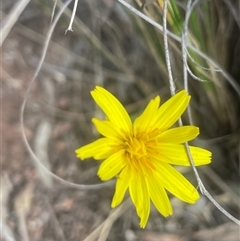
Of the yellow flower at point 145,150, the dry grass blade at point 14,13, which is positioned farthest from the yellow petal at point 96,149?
the dry grass blade at point 14,13

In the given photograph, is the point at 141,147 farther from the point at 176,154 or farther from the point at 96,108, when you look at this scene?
the point at 96,108

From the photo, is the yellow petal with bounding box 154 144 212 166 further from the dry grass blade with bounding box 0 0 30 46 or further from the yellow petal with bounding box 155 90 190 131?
the dry grass blade with bounding box 0 0 30 46

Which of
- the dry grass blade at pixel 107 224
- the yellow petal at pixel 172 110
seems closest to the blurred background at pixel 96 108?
the dry grass blade at pixel 107 224

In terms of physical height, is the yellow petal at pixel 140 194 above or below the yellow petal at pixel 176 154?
below

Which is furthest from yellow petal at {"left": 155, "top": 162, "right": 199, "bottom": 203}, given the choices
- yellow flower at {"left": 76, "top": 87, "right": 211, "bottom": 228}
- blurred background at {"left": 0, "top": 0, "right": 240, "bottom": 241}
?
blurred background at {"left": 0, "top": 0, "right": 240, "bottom": 241}

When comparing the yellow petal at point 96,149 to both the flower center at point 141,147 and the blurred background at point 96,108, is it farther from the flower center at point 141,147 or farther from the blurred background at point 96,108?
the blurred background at point 96,108

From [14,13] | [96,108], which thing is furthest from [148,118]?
[96,108]

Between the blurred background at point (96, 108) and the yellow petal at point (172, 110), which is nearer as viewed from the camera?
the yellow petal at point (172, 110)

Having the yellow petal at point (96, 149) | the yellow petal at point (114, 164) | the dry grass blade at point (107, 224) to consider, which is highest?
the yellow petal at point (96, 149)
